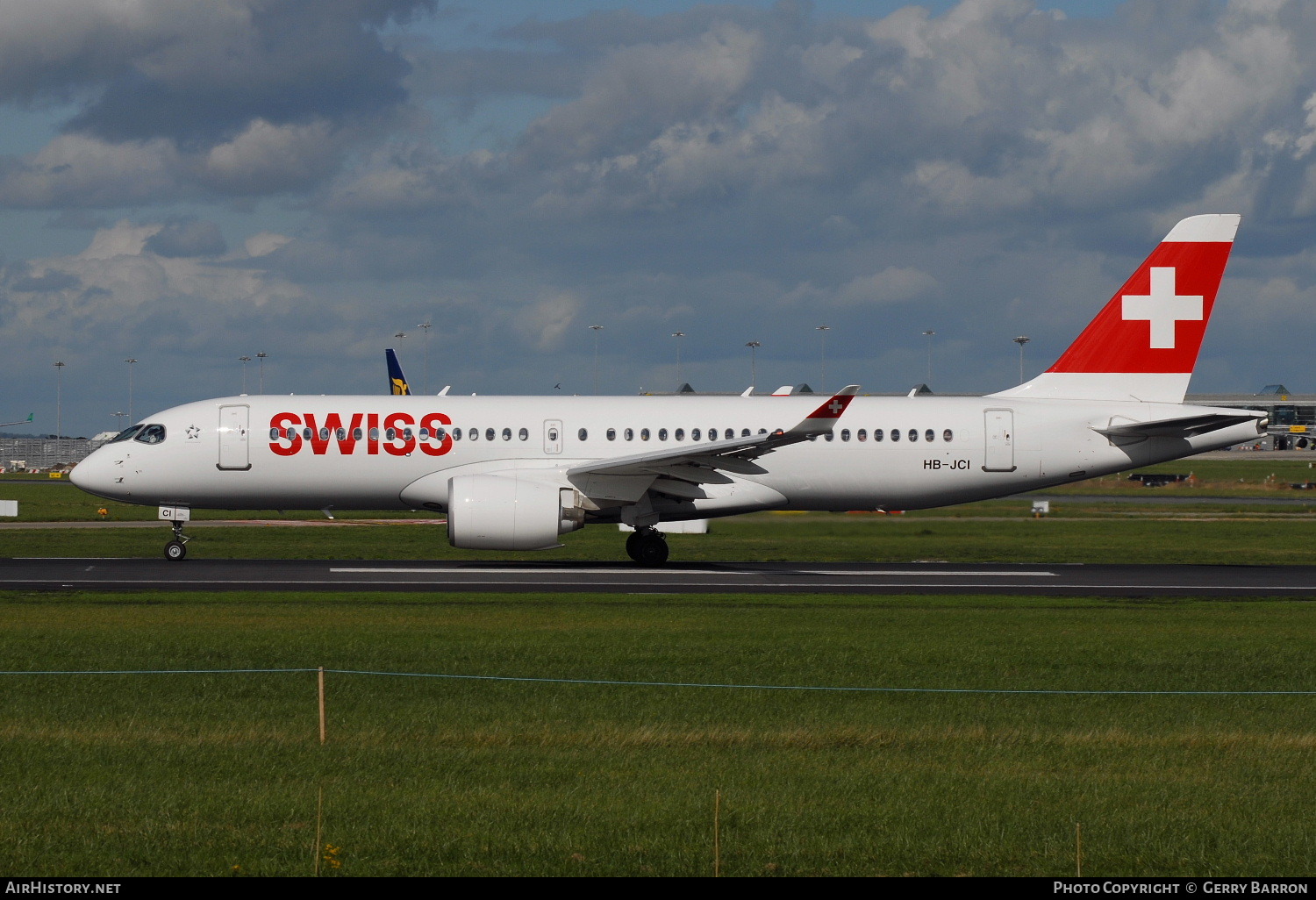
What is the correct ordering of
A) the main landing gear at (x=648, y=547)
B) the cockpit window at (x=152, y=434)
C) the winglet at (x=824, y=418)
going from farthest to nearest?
1. the main landing gear at (x=648, y=547)
2. the cockpit window at (x=152, y=434)
3. the winglet at (x=824, y=418)

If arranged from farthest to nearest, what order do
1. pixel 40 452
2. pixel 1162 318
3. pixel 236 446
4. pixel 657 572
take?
pixel 40 452, pixel 1162 318, pixel 236 446, pixel 657 572

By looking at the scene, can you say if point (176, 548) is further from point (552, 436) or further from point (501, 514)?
point (552, 436)

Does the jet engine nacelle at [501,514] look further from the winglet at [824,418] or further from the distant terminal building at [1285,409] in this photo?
the distant terminal building at [1285,409]

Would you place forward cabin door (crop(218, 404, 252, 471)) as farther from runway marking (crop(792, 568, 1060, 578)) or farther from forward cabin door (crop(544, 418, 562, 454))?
runway marking (crop(792, 568, 1060, 578))

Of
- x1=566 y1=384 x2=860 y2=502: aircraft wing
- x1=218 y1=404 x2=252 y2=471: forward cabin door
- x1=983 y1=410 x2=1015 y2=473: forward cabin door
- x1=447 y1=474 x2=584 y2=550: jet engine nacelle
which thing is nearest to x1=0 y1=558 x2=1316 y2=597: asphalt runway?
x1=447 y1=474 x2=584 y2=550: jet engine nacelle

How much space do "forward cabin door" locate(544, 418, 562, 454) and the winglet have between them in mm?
6112

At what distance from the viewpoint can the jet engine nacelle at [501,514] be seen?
28.2 meters

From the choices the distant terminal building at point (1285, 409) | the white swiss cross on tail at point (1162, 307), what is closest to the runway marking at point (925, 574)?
the white swiss cross on tail at point (1162, 307)

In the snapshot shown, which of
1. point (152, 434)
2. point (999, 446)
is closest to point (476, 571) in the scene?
point (152, 434)

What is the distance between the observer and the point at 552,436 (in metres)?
31.3

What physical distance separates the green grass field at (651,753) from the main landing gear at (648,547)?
12014 millimetres

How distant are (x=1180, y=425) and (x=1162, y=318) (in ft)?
10.9

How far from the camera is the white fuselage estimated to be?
30.8m

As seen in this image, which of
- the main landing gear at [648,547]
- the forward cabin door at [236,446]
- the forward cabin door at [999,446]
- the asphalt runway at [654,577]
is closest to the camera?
the asphalt runway at [654,577]
